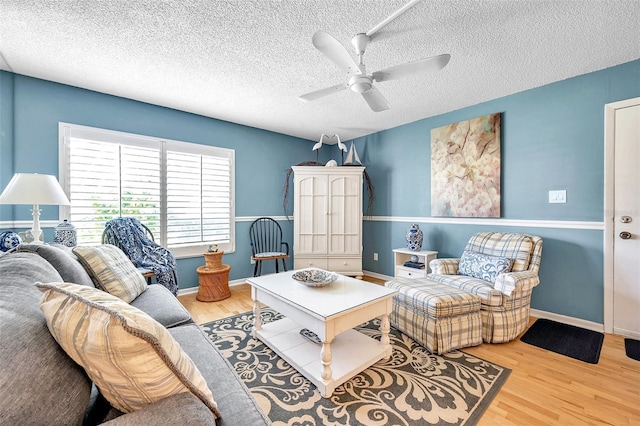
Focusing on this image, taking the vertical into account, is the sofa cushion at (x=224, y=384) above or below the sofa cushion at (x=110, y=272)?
below

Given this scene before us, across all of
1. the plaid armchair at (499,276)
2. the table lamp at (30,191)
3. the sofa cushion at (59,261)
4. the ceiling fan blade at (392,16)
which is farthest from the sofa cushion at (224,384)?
the ceiling fan blade at (392,16)

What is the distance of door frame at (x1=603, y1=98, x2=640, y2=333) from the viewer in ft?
7.86

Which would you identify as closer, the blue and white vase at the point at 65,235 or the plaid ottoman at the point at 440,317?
the plaid ottoman at the point at 440,317

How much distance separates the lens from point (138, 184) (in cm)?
318

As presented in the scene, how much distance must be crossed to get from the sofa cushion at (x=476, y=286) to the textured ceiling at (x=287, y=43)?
6.36ft

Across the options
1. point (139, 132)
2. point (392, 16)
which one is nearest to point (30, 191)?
point (139, 132)

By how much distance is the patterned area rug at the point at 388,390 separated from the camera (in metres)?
1.46

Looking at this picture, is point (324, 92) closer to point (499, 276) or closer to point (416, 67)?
point (416, 67)

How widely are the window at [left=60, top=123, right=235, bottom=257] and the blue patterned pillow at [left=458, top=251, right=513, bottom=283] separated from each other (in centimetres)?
305

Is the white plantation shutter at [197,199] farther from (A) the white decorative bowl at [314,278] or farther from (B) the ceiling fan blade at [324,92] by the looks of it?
(B) the ceiling fan blade at [324,92]

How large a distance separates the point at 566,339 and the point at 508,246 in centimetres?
87

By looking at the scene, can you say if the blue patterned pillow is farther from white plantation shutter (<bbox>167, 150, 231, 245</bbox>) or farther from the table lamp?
the table lamp

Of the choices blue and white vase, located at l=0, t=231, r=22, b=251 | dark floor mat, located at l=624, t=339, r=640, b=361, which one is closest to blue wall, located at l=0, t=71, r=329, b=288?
blue and white vase, located at l=0, t=231, r=22, b=251

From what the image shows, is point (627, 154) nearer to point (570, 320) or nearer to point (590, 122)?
point (590, 122)
